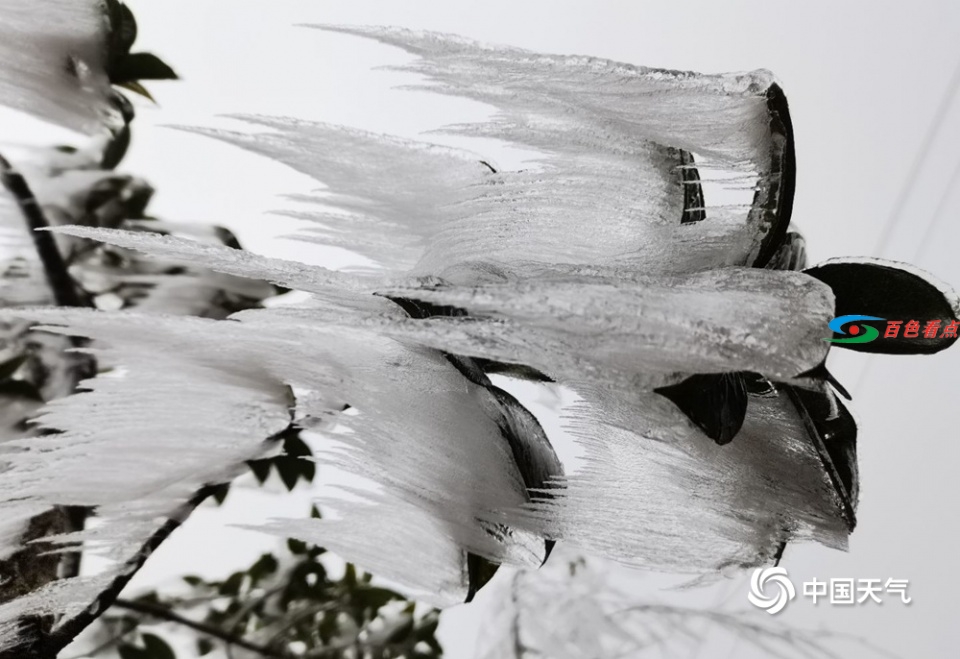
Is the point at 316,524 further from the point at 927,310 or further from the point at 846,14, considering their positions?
the point at 846,14

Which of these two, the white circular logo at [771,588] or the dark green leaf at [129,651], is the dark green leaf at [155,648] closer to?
the dark green leaf at [129,651]

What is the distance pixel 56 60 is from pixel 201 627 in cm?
20

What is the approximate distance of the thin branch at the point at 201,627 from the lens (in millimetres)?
282

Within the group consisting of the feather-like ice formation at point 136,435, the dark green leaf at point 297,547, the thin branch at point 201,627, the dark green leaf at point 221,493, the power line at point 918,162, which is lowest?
the thin branch at point 201,627

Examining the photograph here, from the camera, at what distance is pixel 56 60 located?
0.23 metres

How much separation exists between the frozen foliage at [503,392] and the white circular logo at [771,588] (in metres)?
0.15

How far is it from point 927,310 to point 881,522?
24 centimetres

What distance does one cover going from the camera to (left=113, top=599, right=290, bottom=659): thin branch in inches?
11.1

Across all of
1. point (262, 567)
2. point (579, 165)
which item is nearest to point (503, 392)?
point (579, 165)

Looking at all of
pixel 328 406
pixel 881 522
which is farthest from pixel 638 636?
pixel 328 406

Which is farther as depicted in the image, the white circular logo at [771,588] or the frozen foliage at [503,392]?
the white circular logo at [771,588]

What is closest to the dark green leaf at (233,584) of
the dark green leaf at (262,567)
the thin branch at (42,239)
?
the dark green leaf at (262,567)

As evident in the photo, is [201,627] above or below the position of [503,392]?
below

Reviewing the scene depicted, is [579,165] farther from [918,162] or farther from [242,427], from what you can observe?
[918,162]
